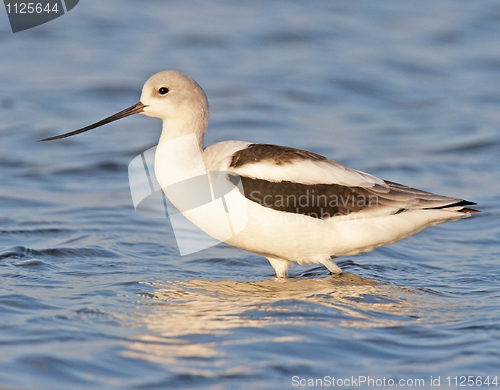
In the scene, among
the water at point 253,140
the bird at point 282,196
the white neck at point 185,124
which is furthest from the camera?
the white neck at point 185,124

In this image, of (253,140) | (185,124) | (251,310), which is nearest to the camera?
(251,310)

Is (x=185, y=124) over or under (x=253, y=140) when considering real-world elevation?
over

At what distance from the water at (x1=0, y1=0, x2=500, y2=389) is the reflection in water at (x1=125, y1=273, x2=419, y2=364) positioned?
0.02 m

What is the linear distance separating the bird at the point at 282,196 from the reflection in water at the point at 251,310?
1.10 feet

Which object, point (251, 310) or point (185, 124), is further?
point (185, 124)

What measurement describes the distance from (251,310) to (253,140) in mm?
4884

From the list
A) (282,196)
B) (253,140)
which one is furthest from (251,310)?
(253,140)

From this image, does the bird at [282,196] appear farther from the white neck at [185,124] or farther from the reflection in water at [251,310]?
the reflection in water at [251,310]

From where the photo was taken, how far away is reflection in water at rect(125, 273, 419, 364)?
4270 mm

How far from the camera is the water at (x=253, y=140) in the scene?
413 cm

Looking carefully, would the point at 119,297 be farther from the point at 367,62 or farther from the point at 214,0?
the point at 214,0

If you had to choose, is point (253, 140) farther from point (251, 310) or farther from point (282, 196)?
point (251, 310)

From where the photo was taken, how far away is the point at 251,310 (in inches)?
191

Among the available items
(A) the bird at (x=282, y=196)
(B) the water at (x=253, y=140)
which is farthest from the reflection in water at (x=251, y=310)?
(A) the bird at (x=282, y=196)
